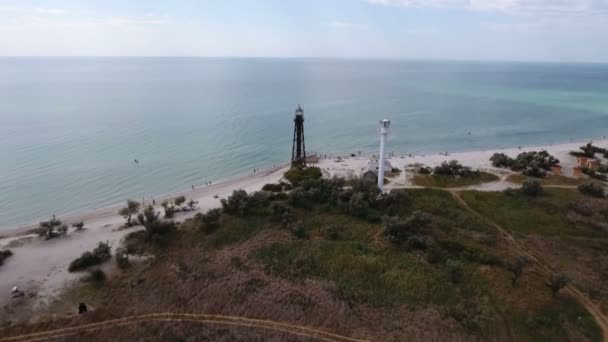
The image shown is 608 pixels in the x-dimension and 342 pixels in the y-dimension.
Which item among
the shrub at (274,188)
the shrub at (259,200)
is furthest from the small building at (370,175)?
the shrub at (259,200)

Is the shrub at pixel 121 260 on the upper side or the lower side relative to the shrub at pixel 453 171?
lower

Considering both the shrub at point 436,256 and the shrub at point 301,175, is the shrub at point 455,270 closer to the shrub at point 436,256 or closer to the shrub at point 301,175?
the shrub at point 436,256

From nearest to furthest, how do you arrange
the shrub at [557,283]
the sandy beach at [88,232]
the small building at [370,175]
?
1. the shrub at [557,283]
2. the sandy beach at [88,232]
3. the small building at [370,175]

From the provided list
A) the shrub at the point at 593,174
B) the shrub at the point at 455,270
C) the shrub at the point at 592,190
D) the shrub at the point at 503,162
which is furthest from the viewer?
the shrub at the point at 503,162

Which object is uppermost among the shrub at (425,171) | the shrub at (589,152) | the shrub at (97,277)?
the shrub at (589,152)

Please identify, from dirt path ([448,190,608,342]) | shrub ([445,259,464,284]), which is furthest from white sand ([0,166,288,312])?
dirt path ([448,190,608,342])

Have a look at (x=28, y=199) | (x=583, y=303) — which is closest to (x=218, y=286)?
(x=583, y=303)

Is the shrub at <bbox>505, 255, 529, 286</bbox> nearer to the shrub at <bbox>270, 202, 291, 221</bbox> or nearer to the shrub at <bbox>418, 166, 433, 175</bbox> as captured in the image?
the shrub at <bbox>270, 202, 291, 221</bbox>
